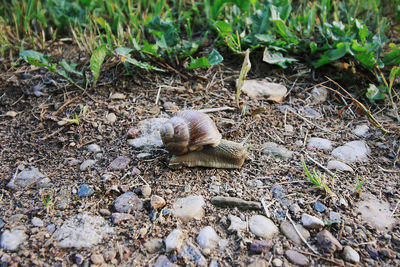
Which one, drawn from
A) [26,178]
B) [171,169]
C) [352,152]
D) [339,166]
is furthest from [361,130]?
[26,178]

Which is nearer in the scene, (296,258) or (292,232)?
(296,258)

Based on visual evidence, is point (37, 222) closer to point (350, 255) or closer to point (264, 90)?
point (350, 255)

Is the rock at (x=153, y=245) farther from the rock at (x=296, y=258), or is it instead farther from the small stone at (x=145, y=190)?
the rock at (x=296, y=258)

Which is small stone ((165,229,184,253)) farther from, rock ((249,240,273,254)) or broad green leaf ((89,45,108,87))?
broad green leaf ((89,45,108,87))

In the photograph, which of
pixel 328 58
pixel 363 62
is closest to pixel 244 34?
pixel 328 58

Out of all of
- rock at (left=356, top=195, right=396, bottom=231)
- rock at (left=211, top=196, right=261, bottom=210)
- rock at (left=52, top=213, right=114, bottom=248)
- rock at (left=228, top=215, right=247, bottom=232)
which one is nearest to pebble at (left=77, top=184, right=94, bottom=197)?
rock at (left=52, top=213, right=114, bottom=248)
